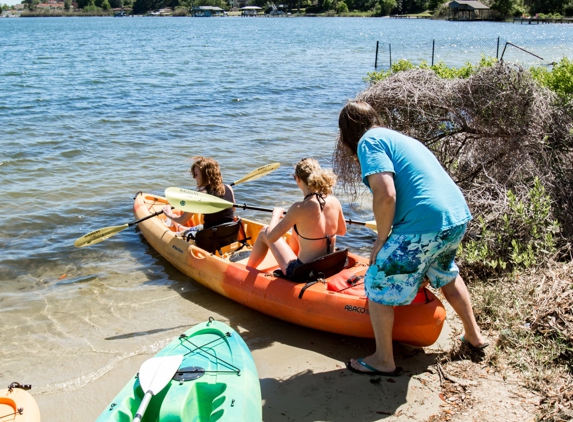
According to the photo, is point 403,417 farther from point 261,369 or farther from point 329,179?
point 329,179

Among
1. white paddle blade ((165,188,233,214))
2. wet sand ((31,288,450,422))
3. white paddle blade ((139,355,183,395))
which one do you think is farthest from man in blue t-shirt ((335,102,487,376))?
white paddle blade ((165,188,233,214))

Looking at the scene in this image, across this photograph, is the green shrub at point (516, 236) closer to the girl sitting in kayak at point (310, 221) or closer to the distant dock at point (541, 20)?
the girl sitting in kayak at point (310, 221)

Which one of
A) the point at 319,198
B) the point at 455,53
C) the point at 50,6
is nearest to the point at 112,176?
the point at 319,198

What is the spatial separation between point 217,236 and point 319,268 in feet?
5.73

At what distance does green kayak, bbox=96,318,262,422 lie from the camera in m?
3.31

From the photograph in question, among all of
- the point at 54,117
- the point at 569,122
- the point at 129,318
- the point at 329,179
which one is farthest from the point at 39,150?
the point at 569,122

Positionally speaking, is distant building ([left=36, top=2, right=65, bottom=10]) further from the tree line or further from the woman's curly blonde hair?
the woman's curly blonde hair

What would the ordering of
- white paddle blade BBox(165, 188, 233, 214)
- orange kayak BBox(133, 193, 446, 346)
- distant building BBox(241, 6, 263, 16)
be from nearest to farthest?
orange kayak BBox(133, 193, 446, 346)
white paddle blade BBox(165, 188, 233, 214)
distant building BBox(241, 6, 263, 16)

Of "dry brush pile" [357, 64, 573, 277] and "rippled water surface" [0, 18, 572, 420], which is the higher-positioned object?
"dry brush pile" [357, 64, 573, 277]

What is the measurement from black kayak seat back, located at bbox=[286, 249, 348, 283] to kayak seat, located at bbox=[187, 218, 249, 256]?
4.96ft

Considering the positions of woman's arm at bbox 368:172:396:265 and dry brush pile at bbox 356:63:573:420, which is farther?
dry brush pile at bbox 356:63:573:420

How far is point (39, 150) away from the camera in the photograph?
12.1 m

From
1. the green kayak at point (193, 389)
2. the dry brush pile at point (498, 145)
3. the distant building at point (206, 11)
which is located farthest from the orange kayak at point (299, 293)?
the distant building at point (206, 11)

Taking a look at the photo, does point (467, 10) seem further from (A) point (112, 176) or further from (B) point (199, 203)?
(B) point (199, 203)
